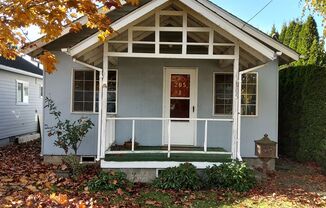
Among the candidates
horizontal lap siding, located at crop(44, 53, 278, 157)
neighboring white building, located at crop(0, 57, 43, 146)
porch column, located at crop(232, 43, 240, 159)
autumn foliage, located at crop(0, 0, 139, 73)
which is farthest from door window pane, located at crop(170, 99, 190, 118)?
neighboring white building, located at crop(0, 57, 43, 146)

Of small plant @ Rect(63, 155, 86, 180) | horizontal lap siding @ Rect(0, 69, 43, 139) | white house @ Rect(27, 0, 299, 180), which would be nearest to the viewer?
small plant @ Rect(63, 155, 86, 180)

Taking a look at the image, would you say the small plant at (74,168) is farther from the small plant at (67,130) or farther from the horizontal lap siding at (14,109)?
the horizontal lap siding at (14,109)

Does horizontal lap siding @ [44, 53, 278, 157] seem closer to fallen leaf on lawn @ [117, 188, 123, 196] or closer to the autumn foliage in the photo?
fallen leaf on lawn @ [117, 188, 123, 196]

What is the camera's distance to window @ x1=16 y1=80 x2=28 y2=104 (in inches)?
689

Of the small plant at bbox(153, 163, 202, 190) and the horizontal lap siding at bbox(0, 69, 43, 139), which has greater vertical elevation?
the horizontal lap siding at bbox(0, 69, 43, 139)

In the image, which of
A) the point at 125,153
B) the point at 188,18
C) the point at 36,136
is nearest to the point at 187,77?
the point at 188,18

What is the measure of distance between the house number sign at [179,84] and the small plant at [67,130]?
2783 mm

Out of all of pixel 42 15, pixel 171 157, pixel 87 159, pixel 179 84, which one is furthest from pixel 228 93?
pixel 42 15

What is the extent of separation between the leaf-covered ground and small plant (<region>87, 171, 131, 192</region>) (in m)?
0.18

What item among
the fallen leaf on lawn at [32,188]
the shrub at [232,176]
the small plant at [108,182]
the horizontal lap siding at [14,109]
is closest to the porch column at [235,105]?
the shrub at [232,176]

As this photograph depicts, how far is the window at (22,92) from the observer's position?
1750 centimetres

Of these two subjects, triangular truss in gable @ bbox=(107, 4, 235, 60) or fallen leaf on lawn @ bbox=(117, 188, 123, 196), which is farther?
triangular truss in gable @ bbox=(107, 4, 235, 60)

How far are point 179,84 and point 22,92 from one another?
10035 millimetres

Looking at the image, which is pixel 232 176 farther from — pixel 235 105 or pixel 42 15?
pixel 42 15
